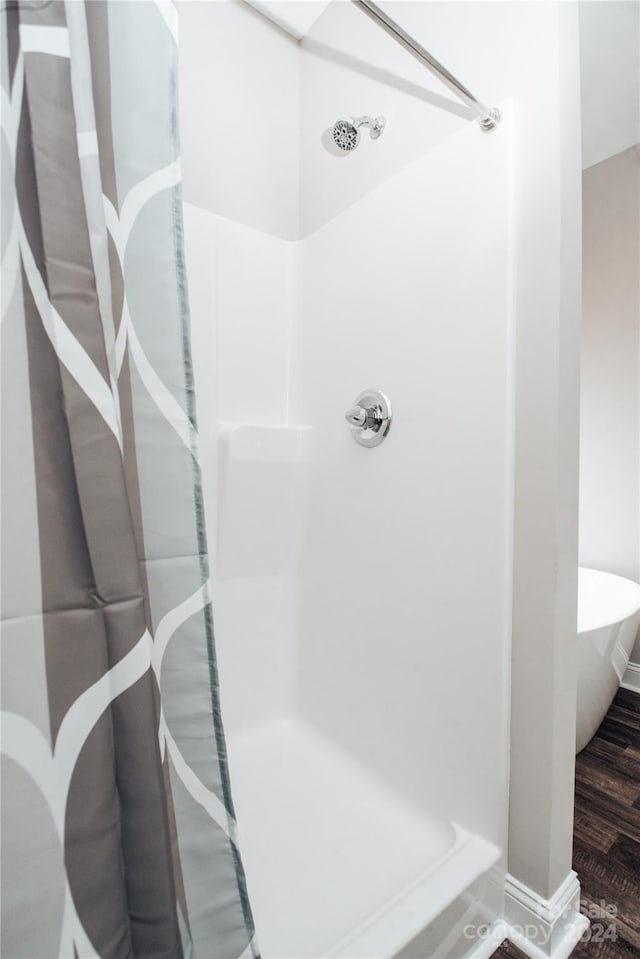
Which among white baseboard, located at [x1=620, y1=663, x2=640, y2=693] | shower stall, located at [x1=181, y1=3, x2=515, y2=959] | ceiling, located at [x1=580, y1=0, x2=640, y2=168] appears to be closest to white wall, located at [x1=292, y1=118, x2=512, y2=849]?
shower stall, located at [x1=181, y1=3, x2=515, y2=959]

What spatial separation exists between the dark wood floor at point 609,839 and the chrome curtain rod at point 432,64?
Result: 5.36ft

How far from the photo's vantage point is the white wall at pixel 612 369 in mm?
2164

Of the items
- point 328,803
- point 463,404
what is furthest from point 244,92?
point 328,803

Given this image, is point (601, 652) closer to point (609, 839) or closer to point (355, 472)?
point (609, 839)

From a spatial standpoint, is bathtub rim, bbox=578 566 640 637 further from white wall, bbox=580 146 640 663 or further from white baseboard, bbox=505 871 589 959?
white baseboard, bbox=505 871 589 959

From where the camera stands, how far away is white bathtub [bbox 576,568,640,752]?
1477 millimetres

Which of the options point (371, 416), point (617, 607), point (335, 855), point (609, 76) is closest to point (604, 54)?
point (609, 76)

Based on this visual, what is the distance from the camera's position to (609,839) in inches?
47.1

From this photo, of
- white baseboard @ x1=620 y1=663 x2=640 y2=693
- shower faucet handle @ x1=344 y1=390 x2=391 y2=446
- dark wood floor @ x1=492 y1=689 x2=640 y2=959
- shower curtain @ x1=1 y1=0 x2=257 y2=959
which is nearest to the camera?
shower curtain @ x1=1 y1=0 x2=257 y2=959

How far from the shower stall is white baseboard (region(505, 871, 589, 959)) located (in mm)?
38

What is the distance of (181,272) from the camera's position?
0.61 metres

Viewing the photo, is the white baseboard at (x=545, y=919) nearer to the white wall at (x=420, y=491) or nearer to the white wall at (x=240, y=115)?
the white wall at (x=420, y=491)

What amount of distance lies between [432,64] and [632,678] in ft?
7.55

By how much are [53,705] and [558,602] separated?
0.85 m
